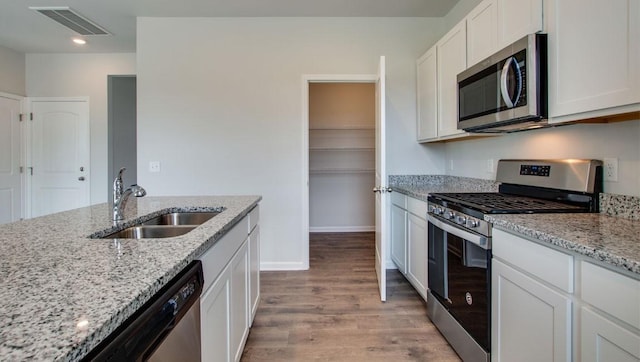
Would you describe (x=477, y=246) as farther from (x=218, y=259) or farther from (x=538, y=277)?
(x=218, y=259)

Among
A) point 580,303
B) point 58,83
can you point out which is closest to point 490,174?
point 580,303

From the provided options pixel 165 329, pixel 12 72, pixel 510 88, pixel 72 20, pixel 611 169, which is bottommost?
pixel 165 329

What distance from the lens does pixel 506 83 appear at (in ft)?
5.76

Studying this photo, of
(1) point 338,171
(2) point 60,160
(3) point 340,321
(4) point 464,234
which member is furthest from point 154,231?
(2) point 60,160

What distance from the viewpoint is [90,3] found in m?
3.14

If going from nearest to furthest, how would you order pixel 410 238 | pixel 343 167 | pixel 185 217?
pixel 185 217, pixel 410 238, pixel 343 167

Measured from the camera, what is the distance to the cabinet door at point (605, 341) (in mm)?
902

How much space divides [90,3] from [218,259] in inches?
129

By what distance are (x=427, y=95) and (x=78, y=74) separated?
15.5 feet

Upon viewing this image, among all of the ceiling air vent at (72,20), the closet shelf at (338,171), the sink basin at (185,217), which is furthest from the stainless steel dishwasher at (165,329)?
the closet shelf at (338,171)

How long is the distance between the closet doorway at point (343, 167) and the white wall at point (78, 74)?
9.71ft

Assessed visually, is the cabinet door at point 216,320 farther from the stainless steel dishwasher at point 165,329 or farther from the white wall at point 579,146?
the white wall at point 579,146

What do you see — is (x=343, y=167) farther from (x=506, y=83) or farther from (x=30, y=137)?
(x=30, y=137)

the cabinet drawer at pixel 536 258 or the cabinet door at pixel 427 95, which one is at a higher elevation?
the cabinet door at pixel 427 95
